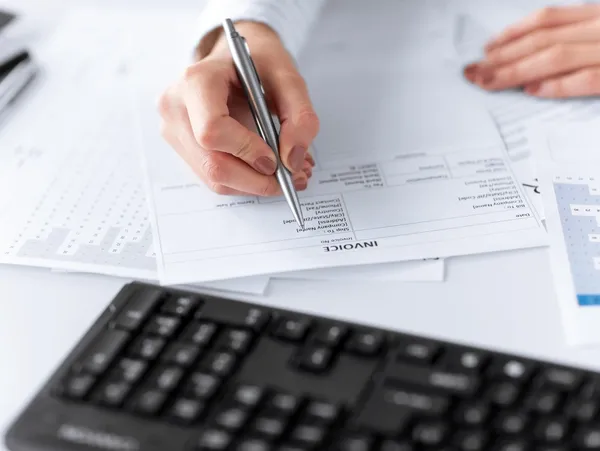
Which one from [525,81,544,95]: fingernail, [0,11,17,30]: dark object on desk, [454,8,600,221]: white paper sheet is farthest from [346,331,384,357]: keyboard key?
[0,11,17,30]: dark object on desk

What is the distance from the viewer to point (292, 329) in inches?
16.8

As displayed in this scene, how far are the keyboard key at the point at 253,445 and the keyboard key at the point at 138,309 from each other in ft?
0.35

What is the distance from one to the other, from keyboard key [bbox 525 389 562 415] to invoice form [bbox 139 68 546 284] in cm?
17

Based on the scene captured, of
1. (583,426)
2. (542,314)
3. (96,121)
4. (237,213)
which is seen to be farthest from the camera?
(96,121)

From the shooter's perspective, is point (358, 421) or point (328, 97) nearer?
point (358, 421)

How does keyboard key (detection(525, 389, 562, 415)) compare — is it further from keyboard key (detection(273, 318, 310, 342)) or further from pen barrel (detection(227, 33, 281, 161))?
pen barrel (detection(227, 33, 281, 161))

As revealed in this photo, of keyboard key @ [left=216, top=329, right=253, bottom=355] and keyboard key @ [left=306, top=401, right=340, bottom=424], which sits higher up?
keyboard key @ [left=216, top=329, right=253, bottom=355]

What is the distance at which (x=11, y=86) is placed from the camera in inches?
30.6

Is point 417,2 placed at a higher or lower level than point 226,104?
lower

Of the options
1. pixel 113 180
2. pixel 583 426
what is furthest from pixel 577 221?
pixel 113 180

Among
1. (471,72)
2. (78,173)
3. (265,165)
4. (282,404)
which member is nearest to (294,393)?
(282,404)

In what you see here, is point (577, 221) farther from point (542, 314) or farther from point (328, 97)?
point (328, 97)

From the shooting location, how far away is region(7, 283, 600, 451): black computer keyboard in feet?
1.21

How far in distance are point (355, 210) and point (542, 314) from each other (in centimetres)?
16
